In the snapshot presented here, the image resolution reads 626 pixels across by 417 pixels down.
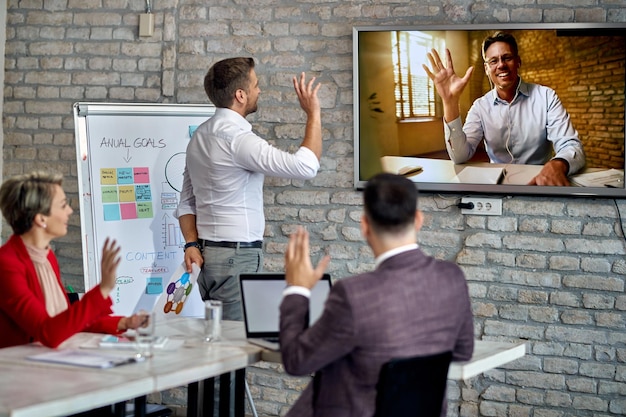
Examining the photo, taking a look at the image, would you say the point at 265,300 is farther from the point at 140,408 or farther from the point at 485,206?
the point at 485,206

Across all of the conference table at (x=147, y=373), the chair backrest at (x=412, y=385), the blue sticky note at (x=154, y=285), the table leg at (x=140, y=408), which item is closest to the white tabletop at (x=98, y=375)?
the conference table at (x=147, y=373)

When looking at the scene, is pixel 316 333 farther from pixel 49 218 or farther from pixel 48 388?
pixel 49 218

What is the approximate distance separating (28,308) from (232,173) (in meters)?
1.28

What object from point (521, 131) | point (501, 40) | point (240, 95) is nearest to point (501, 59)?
point (501, 40)

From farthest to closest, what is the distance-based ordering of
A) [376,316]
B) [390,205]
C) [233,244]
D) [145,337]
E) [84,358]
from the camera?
[233,244], [145,337], [84,358], [390,205], [376,316]

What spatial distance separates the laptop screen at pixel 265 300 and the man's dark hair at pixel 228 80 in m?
1.15

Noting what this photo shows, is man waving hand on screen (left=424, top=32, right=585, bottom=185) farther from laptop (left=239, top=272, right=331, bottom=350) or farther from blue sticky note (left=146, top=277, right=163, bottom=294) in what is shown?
laptop (left=239, top=272, right=331, bottom=350)

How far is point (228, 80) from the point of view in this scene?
12.7 ft

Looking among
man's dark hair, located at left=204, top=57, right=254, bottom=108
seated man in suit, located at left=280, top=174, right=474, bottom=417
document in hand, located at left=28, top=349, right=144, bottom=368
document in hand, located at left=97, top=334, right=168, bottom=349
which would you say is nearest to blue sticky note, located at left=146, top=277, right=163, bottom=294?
man's dark hair, located at left=204, top=57, right=254, bottom=108

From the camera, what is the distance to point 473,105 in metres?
4.68

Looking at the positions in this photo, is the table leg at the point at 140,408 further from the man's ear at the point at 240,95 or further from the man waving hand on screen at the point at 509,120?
the man waving hand on screen at the point at 509,120

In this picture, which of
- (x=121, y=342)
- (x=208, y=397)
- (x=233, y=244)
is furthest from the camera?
(x=233, y=244)

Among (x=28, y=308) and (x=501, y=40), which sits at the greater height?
(x=501, y=40)

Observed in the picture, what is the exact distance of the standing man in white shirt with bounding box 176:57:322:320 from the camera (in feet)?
12.3
